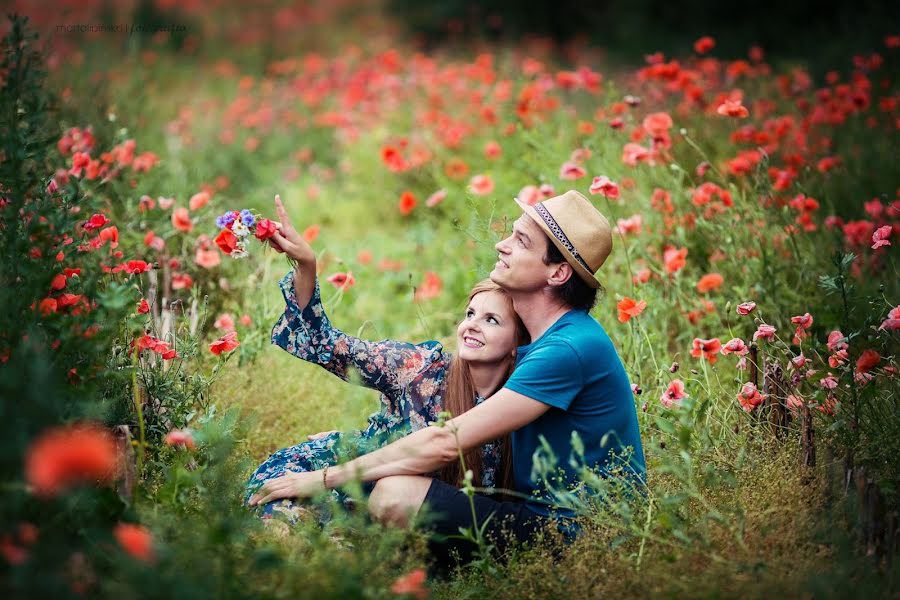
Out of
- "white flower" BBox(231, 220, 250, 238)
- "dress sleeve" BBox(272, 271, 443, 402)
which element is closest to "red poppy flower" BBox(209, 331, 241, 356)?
"dress sleeve" BBox(272, 271, 443, 402)

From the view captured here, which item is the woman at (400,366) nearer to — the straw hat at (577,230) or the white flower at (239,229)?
the white flower at (239,229)

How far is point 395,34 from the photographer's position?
13.4m

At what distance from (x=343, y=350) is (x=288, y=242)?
44 cm

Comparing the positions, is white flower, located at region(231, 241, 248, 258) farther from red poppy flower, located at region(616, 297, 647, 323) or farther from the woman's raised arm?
red poppy flower, located at region(616, 297, 647, 323)

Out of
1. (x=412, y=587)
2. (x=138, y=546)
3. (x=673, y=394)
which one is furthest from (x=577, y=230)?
(x=138, y=546)

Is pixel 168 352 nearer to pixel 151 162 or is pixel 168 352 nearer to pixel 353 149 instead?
pixel 151 162

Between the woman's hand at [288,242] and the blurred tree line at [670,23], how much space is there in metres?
7.13

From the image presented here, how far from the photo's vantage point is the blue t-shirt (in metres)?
2.64

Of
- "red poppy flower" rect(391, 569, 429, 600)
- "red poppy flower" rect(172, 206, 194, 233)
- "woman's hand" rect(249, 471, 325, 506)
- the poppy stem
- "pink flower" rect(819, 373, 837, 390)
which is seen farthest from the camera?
"red poppy flower" rect(172, 206, 194, 233)

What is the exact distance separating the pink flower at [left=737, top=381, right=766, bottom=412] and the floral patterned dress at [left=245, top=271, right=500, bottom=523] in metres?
0.78

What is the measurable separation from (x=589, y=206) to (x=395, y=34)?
36.4 ft

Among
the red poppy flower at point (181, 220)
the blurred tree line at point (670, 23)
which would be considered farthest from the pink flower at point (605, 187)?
the blurred tree line at point (670, 23)

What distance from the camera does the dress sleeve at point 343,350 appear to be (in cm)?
304

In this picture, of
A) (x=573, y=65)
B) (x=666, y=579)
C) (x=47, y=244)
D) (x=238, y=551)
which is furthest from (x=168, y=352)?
(x=573, y=65)
